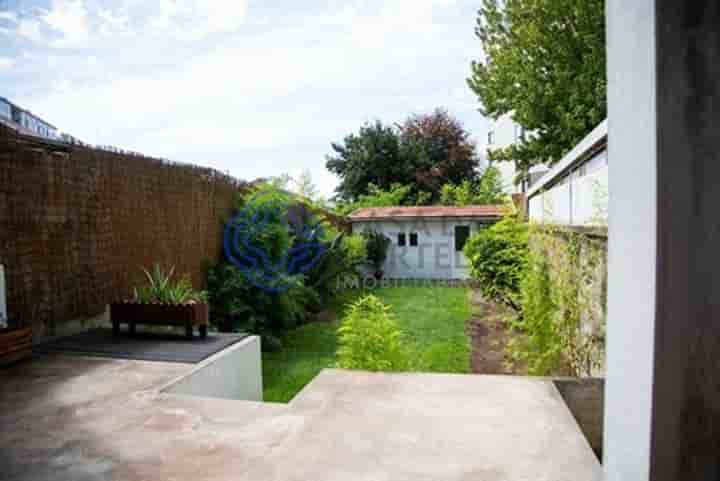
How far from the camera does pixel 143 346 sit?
425cm

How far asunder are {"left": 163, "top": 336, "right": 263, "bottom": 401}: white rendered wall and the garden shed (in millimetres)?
11716

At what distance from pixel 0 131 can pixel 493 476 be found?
4792 millimetres

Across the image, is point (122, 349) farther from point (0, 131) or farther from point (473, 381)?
point (473, 381)

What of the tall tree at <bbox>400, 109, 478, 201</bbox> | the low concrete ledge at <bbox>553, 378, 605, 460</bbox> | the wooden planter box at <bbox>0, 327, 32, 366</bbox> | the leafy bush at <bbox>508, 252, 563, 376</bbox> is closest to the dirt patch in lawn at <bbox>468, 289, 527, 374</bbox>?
the leafy bush at <bbox>508, 252, 563, 376</bbox>

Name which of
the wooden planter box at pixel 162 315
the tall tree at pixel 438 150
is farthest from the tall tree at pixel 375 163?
the wooden planter box at pixel 162 315

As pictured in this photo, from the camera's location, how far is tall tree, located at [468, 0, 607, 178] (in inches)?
398

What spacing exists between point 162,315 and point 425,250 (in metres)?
12.4

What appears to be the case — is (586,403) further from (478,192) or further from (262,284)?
(478,192)

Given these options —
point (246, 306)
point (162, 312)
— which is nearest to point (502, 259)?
point (246, 306)

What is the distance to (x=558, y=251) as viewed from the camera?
5.04 metres

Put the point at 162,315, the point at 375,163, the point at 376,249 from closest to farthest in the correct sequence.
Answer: the point at 162,315, the point at 376,249, the point at 375,163

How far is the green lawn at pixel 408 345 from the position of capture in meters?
5.80

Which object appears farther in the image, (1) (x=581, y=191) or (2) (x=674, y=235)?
(1) (x=581, y=191)

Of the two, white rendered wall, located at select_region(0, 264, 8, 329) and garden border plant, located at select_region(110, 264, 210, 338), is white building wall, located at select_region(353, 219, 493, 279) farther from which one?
white rendered wall, located at select_region(0, 264, 8, 329)
